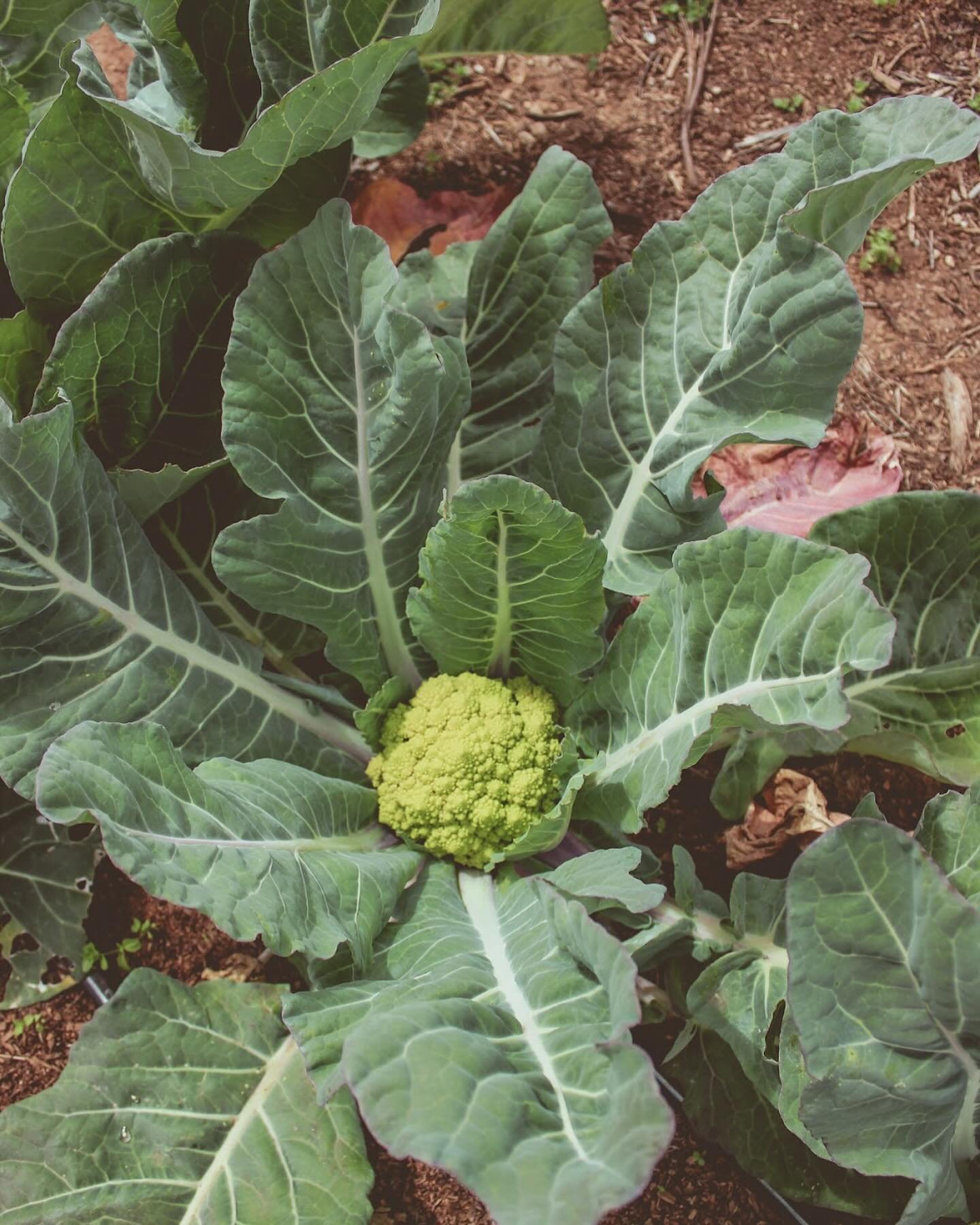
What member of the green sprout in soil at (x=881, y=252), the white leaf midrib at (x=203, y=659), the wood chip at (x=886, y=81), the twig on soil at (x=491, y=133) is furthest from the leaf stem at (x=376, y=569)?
the wood chip at (x=886, y=81)

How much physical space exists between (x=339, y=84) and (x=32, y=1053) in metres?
1.77

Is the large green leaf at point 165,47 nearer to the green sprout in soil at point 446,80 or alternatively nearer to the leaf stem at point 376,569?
the leaf stem at point 376,569

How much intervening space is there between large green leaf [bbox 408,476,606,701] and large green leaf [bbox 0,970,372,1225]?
729mm

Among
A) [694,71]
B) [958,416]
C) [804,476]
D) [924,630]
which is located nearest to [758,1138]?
[924,630]

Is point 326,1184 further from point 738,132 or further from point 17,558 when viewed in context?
point 738,132

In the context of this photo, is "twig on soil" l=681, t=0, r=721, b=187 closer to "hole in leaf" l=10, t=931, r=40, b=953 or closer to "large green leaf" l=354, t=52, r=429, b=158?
"large green leaf" l=354, t=52, r=429, b=158

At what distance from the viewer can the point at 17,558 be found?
157 centimetres

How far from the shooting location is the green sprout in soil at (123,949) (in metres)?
2.09

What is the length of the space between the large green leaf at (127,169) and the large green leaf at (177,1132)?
1.16 metres

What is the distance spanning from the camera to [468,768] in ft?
6.01

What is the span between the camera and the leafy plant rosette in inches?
53.1

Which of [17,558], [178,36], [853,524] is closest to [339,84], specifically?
[178,36]

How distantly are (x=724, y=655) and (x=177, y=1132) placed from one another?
110 centimetres

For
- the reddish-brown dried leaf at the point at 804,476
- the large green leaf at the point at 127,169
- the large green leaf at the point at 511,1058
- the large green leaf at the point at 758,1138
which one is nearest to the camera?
the large green leaf at the point at 511,1058
